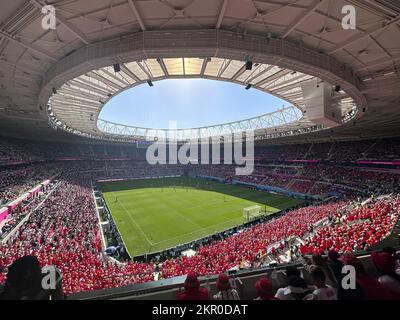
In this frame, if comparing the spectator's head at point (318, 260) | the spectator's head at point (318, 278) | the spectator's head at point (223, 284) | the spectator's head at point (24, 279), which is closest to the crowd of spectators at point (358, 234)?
the spectator's head at point (318, 260)

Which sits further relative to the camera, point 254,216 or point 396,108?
point 254,216

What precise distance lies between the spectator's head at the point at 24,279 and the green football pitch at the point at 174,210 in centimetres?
1904

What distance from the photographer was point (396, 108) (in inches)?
873

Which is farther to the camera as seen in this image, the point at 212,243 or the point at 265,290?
the point at 212,243

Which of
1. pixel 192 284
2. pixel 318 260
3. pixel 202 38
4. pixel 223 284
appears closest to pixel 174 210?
pixel 202 38

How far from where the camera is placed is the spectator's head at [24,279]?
9.51 feet

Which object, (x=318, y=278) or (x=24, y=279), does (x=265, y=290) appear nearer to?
(x=318, y=278)

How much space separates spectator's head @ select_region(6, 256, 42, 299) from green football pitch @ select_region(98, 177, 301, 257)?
750 inches

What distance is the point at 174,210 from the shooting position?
3500 cm

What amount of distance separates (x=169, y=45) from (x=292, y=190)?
1568 inches

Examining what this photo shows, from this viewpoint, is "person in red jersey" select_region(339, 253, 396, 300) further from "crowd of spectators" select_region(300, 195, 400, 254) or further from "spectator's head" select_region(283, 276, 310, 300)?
"crowd of spectators" select_region(300, 195, 400, 254)

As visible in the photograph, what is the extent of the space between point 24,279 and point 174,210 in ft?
107
